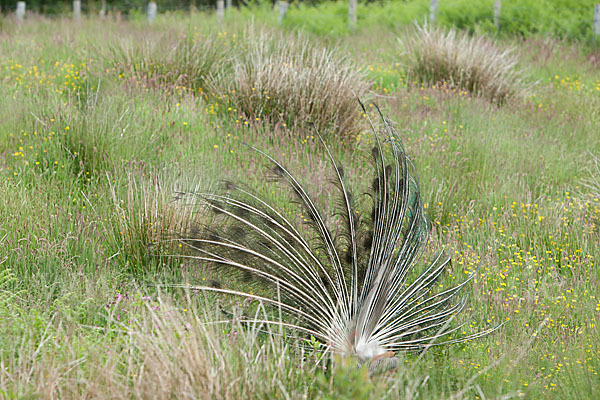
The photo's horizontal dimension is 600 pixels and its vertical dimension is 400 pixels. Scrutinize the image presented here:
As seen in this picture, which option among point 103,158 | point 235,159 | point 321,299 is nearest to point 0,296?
point 321,299

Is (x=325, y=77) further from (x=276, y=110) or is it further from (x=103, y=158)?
(x=103, y=158)

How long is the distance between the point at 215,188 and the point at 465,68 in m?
5.20

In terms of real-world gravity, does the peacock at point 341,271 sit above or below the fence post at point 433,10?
below

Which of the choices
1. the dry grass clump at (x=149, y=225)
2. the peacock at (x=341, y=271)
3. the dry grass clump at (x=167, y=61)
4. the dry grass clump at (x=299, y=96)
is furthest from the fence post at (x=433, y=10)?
the peacock at (x=341, y=271)

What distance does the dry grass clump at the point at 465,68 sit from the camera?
8.08 meters

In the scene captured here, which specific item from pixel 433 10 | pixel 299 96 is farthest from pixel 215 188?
pixel 433 10

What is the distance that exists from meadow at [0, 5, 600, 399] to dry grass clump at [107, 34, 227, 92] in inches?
1.3

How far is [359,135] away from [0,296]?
3.94 meters

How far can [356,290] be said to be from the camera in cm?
288

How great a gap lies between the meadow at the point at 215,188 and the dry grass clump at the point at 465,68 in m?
0.06

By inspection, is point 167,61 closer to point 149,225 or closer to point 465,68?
point 465,68

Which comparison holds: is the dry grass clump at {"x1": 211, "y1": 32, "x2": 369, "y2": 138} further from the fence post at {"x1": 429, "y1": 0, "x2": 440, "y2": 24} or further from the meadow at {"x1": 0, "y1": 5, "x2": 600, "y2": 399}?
the fence post at {"x1": 429, "y1": 0, "x2": 440, "y2": 24}

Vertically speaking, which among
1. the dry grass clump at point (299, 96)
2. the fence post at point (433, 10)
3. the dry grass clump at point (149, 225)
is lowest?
the dry grass clump at point (149, 225)

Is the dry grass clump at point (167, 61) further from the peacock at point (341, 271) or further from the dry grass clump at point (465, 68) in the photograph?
the peacock at point (341, 271)
